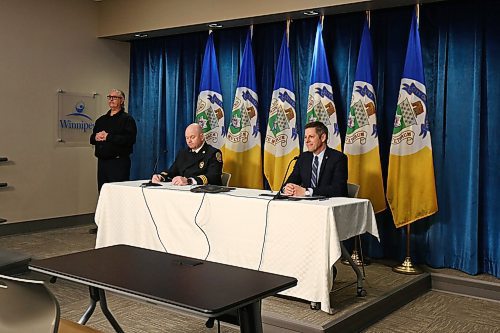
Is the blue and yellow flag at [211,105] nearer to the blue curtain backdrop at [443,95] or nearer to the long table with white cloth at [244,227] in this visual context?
the blue curtain backdrop at [443,95]

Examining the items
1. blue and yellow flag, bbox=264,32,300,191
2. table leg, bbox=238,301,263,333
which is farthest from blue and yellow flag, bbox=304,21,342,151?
table leg, bbox=238,301,263,333

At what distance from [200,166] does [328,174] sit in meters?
1.26

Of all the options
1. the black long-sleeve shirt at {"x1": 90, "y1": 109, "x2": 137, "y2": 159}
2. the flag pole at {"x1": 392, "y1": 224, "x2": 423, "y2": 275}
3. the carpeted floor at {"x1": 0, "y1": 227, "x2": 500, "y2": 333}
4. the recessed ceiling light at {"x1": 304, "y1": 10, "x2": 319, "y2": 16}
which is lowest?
the carpeted floor at {"x1": 0, "y1": 227, "x2": 500, "y2": 333}

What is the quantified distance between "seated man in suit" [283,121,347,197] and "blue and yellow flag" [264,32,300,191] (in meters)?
1.09

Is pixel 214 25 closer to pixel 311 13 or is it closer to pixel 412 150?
pixel 311 13

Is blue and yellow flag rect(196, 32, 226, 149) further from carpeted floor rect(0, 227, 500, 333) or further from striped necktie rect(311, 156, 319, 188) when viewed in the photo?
carpeted floor rect(0, 227, 500, 333)

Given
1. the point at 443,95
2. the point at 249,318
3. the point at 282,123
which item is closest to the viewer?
the point at 249,318

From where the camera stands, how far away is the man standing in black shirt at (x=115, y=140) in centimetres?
588

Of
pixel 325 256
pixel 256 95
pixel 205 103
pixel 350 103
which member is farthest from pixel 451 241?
pixel 205 103

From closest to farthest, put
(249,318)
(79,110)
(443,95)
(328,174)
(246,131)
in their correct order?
(249,318)
(328,174)
(443,95)
(246,131)
(79,110)

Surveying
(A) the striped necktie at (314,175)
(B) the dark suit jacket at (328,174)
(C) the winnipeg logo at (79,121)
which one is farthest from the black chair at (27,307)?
(C) the winnipeg logo at (79,121)

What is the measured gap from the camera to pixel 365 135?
497cm

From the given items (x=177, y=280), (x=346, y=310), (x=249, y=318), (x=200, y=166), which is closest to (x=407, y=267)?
(x=346, y=310)

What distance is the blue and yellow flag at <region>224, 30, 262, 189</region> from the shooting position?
5.83 meters
